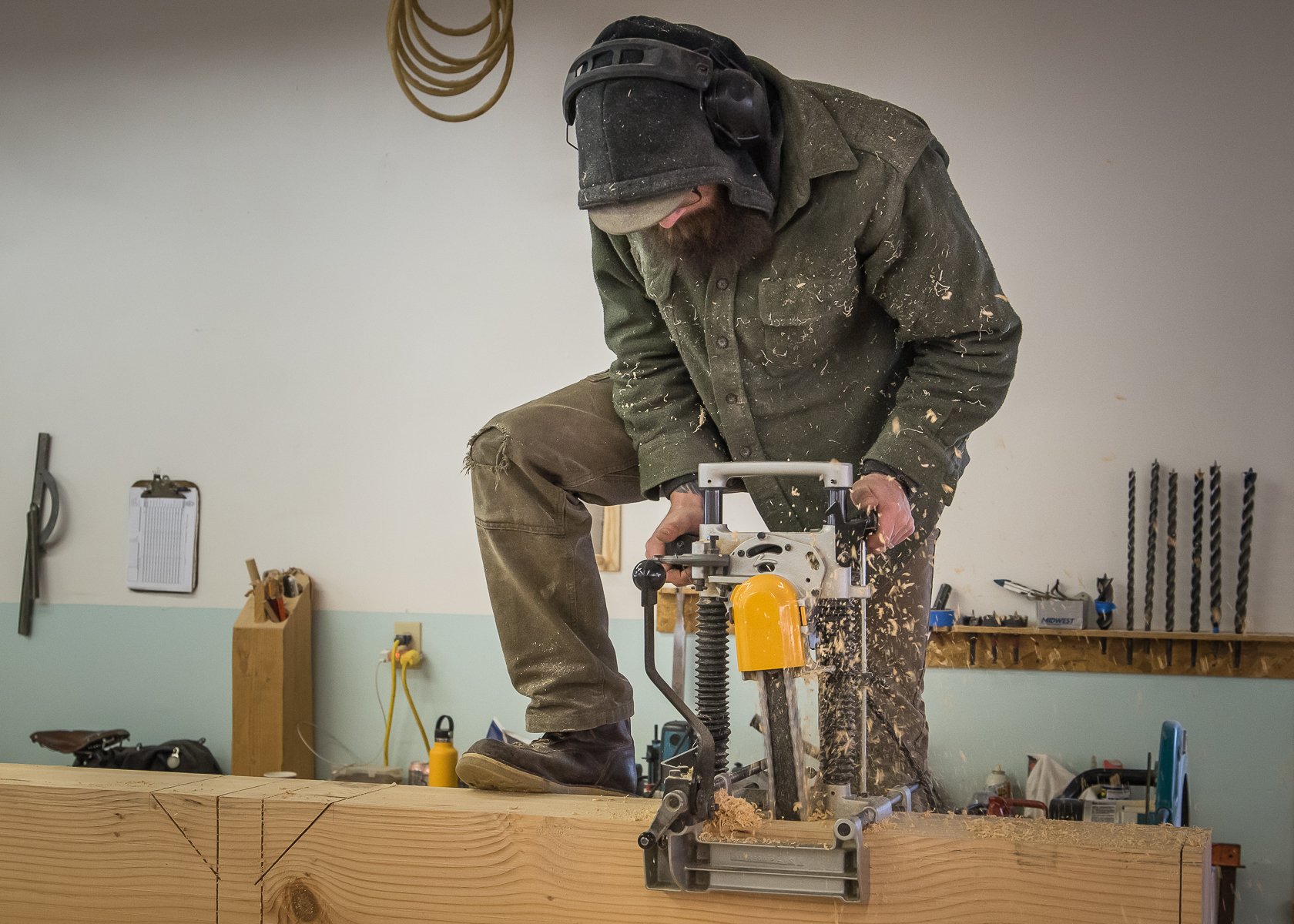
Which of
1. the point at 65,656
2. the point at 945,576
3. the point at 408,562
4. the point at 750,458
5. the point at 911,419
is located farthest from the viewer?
the point at 65,656

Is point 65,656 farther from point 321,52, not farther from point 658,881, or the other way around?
point 658,881

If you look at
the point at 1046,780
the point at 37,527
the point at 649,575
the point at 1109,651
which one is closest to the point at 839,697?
the point at 649,575

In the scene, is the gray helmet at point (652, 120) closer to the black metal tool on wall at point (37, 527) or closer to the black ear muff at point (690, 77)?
the black ear muff at point (690, 77)

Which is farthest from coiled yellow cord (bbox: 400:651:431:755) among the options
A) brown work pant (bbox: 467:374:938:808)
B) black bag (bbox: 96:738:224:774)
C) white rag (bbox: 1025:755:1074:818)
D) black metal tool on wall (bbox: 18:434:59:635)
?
brown work pant (bbox: 467:374:938:808)

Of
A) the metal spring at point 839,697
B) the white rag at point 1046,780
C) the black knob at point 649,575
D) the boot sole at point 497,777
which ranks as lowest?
the white rag at point 1046,780

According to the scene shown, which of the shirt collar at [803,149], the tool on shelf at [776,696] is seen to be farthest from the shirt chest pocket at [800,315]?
the tool on shelf at [776,696]

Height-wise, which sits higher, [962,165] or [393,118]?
[393,118]

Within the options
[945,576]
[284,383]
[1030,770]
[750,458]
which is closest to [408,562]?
[284,383]

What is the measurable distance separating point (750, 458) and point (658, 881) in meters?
0.77

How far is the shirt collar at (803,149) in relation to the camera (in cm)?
173

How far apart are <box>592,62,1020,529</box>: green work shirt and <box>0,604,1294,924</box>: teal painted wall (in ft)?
6.83

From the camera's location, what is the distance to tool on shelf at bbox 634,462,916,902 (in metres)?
1.28

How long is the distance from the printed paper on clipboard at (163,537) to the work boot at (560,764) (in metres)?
3.11

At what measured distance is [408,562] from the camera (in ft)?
14.1
